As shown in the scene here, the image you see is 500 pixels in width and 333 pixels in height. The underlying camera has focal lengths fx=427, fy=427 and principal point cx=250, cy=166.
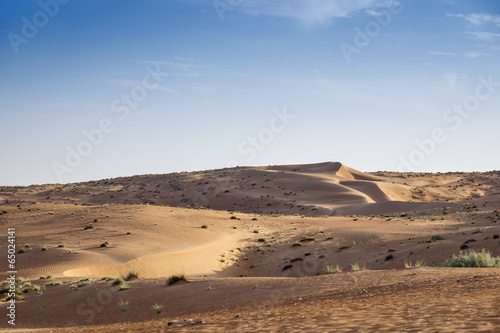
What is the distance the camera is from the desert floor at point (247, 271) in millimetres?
9617

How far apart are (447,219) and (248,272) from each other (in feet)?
76.1

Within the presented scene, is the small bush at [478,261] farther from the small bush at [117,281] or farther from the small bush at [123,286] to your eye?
the small bush at [117,281]

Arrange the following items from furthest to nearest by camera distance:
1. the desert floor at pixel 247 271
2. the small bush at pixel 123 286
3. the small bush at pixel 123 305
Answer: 1. the small bush at pixel 123 286
2. the small bush at pixel 123 305
3. the desert floor at pixel 247 271

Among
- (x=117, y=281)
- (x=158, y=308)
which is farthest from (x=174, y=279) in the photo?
(x=158, y=308)

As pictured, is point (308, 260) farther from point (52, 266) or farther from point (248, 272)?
point (52, 266)

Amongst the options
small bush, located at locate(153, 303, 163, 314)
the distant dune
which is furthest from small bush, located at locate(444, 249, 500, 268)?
the distant dune

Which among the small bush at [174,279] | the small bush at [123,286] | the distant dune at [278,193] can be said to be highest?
the distant dune at [278,193]

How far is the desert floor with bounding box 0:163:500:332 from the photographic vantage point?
9.62 meters

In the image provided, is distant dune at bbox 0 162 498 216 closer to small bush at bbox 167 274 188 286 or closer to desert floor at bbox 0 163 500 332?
desert floor at bbox 0 163 500 332

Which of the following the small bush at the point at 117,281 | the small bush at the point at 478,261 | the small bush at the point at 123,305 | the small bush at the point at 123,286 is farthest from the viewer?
the small bush at the point at 117,281

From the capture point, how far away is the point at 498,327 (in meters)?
6.99

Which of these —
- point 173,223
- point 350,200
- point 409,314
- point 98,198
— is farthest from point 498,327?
point 98,198

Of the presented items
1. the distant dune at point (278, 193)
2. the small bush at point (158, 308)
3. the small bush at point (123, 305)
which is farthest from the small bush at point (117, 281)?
the distant dune at point (278, 193)

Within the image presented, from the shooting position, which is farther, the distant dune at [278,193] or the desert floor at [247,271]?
the distant dune at [278,193]
